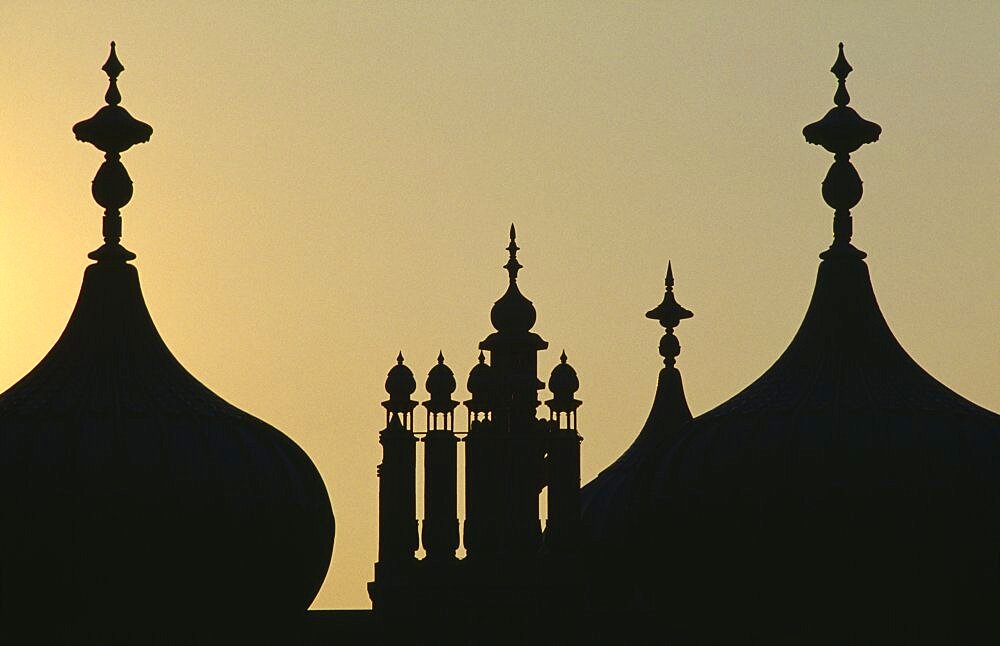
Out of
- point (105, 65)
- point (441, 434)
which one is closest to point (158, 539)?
point (105, 65)

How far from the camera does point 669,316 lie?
3046 inches

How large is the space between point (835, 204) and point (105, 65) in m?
11.9

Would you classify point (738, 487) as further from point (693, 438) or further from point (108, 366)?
point (108, 366)

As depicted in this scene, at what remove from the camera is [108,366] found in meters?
62.8

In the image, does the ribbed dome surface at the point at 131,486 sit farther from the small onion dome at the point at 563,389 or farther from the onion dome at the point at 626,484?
the small onion dome at the point at 563,389

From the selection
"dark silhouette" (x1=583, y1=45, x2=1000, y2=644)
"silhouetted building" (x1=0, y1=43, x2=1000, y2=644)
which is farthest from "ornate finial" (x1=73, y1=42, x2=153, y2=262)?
"dark silhouette" (x1=583, y1=45, x2=1000, y2=644)

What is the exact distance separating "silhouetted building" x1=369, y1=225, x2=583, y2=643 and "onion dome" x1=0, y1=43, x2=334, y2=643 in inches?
489

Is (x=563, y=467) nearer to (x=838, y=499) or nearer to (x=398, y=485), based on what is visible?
(x=398, y=485)

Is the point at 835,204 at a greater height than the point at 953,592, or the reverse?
the point at 835,204

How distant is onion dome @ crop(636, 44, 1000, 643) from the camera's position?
205ft

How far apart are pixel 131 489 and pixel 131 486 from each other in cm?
5

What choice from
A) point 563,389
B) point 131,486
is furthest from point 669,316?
point 131,486

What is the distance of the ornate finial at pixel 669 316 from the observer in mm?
76250

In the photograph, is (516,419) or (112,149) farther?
(516,419)
